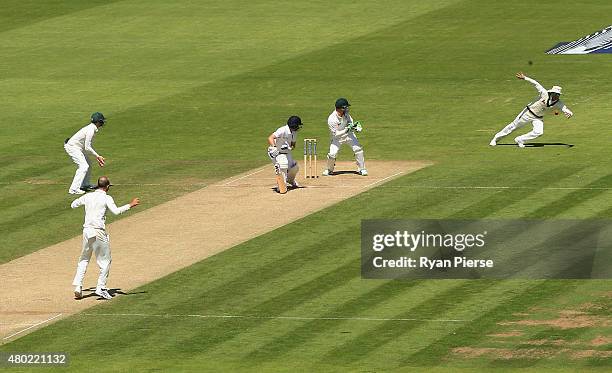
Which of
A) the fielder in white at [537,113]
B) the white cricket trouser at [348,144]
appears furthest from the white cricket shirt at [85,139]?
the fielder in white at [537,113]

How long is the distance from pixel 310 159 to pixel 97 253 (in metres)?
12.2

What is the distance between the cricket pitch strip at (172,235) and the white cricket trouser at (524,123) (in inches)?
119

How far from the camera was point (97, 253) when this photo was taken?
112 feet

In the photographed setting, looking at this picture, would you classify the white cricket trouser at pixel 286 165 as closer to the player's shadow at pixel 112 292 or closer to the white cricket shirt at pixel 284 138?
the white cricket shirt at pixel 284 138

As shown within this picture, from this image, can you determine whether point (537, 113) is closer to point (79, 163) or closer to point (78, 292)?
point (79, 163)

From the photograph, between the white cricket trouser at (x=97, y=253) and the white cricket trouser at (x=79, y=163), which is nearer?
the white cricket trouser at (x=97, y=253)

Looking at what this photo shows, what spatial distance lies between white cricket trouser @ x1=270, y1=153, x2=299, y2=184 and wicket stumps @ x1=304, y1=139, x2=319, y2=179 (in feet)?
3.00

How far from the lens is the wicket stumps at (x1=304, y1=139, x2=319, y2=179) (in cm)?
4497

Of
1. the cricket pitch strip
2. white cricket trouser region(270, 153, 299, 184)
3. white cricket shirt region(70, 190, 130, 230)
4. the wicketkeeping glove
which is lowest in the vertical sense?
the cricket pitch strip

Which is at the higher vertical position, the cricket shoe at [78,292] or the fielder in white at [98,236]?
the fielder in white at [98,236]

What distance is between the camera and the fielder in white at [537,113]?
47644 mm

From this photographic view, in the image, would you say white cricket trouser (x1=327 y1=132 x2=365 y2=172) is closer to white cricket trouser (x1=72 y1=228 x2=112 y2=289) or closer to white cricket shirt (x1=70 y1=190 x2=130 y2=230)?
white cricket shirt (x1=70 y1=190 x2=130 y2=230)

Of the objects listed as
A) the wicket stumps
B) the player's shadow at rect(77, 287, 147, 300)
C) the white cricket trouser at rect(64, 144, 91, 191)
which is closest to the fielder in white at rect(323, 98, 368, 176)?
the wicket stumps

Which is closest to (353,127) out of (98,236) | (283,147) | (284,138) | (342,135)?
(342,135)
